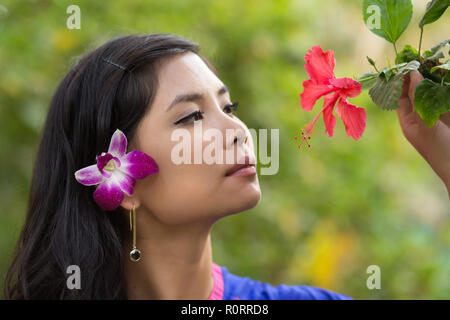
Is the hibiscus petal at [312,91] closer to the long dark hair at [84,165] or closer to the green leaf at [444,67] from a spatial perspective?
the green leaf at [444,67]

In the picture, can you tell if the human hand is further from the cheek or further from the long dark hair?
the long dark hair

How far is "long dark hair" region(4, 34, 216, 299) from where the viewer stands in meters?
1.24

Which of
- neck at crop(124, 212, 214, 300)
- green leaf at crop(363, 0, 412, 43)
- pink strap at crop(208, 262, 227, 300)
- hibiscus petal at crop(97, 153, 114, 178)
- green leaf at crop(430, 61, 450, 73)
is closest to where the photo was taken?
green leaf at crop(430, 61, 450, 73)

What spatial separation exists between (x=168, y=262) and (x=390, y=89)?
2.29 ft

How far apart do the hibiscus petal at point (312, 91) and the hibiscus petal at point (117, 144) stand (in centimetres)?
43

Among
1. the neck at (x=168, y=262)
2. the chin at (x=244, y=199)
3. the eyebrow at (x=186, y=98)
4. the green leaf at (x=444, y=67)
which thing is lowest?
the neck at (x=168, y=262)

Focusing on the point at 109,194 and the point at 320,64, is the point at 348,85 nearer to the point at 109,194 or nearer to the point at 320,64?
the point at 320,64

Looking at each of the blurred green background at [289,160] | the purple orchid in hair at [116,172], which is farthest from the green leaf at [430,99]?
the blurred green background at [289,160]

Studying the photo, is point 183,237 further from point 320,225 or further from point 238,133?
point 320,225

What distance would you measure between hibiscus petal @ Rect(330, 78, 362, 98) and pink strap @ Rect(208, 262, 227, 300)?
27.3 inches

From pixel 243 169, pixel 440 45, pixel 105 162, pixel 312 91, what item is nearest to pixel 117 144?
pixel 105 162

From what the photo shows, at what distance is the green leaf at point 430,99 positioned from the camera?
0.83 meters

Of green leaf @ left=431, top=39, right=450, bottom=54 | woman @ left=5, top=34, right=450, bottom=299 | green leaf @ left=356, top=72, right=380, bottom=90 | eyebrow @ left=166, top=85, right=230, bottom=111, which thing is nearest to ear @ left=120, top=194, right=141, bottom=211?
woman @ left=5, top=34, right=450, bottom=299

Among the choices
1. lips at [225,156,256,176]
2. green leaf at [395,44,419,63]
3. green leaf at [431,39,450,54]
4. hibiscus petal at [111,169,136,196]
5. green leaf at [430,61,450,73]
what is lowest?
hibiscus petal at [111,169,136,196]
